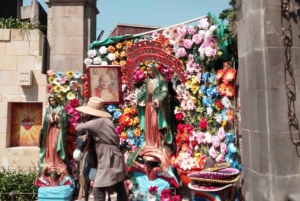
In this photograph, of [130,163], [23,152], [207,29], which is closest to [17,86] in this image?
[23,152]

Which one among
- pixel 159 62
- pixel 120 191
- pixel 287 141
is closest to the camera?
pixel 287 141

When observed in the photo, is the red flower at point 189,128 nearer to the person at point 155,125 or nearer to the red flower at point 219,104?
the person at point 155,125

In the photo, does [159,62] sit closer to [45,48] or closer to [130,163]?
[130,163]

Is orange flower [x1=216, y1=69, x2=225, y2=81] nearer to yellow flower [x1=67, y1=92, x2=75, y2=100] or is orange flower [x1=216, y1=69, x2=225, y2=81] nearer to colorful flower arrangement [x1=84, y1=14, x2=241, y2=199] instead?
colorful flower arrangement [x1=84, y1=14, x2=241, y2=199]

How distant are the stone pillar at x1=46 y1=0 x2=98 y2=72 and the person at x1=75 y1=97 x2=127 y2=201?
2580mm

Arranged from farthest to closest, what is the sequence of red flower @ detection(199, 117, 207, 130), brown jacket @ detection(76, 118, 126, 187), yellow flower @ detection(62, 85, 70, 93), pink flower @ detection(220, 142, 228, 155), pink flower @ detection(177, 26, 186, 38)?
1. yellow flower @ detection(62, 85, 70, 93)
2. pink flower @ detection(177, 26, 186, 38)
3. red flower @ detection(199, 117, 207, 130)
4. pink flower @ detection(220, 142, 228, 155)
5. brown jacket @ detection(76, 118, 126, 187)

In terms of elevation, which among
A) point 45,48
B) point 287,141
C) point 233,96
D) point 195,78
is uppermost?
point 45,48

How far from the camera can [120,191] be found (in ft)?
13.7

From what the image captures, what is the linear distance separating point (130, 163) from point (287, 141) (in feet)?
9.08

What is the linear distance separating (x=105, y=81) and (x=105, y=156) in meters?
2.35

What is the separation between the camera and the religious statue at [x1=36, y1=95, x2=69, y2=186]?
18.2ft

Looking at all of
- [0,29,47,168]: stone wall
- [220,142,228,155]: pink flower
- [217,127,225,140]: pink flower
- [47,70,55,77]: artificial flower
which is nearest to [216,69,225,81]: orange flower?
[217,127,225,140]: pink flower

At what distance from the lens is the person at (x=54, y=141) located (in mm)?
5592

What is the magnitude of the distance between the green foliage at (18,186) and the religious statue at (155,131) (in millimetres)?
2119
